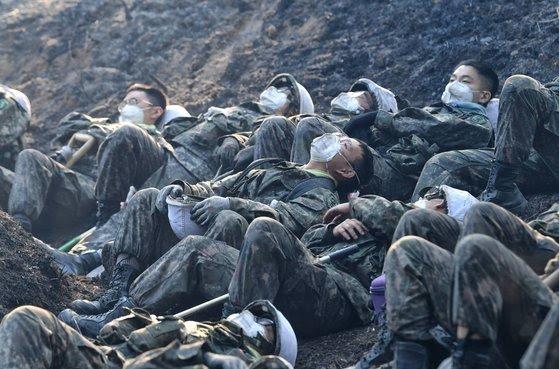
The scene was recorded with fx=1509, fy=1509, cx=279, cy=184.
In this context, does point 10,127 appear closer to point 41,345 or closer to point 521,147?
point 521,147

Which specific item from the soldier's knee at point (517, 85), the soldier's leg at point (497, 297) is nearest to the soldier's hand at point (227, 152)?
the soldier's knee at point (517, 85)

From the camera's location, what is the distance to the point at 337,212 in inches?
403

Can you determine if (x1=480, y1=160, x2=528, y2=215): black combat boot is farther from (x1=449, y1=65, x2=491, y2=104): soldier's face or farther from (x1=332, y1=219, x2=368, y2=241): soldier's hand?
(x1=449, y1=65, x2=491, y2=104): soldier's face

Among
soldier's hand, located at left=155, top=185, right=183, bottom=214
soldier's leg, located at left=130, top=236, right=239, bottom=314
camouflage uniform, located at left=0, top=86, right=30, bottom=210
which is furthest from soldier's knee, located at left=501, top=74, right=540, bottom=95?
camouflage uniform, located at left=0, top=86, right=30, bottom=210

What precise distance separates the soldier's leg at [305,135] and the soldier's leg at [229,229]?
1.77m

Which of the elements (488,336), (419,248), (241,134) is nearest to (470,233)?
(419,248)

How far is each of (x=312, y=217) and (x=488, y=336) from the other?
367cm

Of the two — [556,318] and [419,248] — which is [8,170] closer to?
[419,248]

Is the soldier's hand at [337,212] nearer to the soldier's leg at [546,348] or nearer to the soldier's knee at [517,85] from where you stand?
the soldier's knee at [517,85]

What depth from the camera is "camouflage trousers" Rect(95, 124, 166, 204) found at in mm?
12781

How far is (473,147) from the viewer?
11.9 metres

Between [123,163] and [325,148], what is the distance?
2.25 metres

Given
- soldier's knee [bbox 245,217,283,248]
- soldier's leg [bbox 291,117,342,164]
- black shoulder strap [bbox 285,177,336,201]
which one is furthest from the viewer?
soldier's leg [bbox 291,117,342,164]

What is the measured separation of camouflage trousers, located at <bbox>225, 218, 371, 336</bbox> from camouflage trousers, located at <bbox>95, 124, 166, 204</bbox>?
3460 mm
